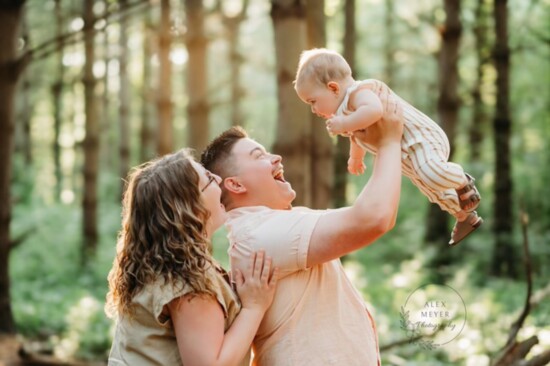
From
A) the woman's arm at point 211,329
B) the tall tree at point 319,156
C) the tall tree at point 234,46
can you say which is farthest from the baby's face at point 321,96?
the tall tree at point 234,46

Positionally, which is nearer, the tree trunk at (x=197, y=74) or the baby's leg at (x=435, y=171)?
the baby's leg at (x=435, y=171)

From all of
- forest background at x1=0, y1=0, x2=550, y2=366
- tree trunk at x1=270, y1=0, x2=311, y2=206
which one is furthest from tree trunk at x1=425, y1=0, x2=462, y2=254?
tree trunk at x1=270, y1=0, x2=311, y2=206

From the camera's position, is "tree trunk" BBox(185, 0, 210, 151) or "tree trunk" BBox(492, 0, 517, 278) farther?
"tree trunk" BBox(185, 0, 210, 151)

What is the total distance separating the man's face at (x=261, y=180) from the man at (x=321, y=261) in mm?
65

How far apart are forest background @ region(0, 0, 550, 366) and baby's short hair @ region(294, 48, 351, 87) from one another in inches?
22.7

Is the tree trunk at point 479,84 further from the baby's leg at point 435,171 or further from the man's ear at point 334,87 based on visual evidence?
the man's ear at point 334,87

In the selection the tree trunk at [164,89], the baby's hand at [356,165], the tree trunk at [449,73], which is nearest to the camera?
the baby's hand at [356,165]

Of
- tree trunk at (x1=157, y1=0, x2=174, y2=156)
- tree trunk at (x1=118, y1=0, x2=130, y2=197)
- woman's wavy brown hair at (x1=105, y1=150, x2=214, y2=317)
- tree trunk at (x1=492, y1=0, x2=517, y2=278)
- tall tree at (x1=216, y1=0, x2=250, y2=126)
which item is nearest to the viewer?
woman's wavy brown hair at (x1=105, y1=150, x2=214, y2=317)

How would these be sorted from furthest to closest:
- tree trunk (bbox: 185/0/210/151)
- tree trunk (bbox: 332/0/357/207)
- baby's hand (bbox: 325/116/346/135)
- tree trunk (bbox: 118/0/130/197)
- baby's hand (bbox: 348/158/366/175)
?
1. tree trunk (bbox: 118/0/130/197)
2. tree trunk (bbox: 185/0/210/151)
3. tree trunk (bbox: 332/0/357/207)
4. baby's hand (bbox: 348/158/366/175)
5. baby's hand (bbox: 325/116/346/135)

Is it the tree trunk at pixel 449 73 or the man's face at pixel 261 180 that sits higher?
the tree trunk at pixel 449 73

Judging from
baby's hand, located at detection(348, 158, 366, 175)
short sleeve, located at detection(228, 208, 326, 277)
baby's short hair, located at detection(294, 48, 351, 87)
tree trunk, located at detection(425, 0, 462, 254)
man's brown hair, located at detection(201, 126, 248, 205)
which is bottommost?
short sleeve, located at detection(228, 208, 326, 277)

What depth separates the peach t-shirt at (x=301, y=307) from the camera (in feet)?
7.96

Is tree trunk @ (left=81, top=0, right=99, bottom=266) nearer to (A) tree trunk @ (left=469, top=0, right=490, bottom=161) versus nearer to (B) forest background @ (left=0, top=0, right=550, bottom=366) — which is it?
(B) forest background @ (left=0, top=0, right=550, bottom=366)

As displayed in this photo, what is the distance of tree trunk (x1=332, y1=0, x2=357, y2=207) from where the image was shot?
449 inches
